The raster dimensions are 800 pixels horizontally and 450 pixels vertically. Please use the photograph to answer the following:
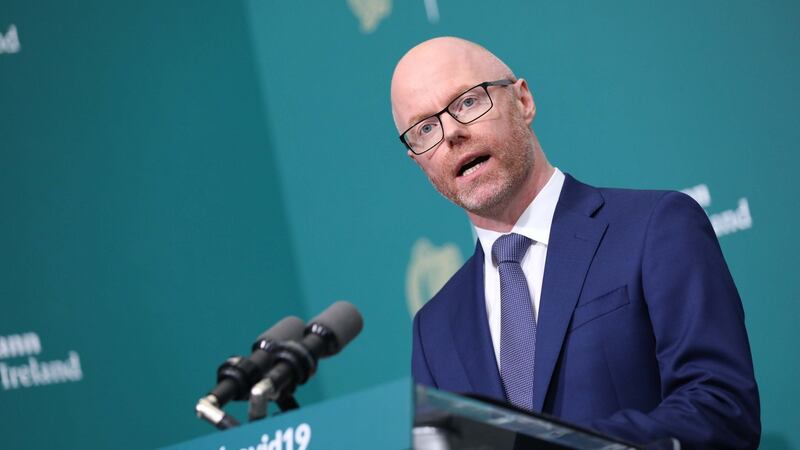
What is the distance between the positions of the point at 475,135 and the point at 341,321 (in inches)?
30.1

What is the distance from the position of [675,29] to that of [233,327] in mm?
1631

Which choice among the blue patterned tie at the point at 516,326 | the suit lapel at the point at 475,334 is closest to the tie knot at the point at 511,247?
the blue patterned tie at the point at 516,326

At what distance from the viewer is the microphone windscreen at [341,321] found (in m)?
1.55

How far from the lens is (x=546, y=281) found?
6.75 ft

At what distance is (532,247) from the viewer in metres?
2.19

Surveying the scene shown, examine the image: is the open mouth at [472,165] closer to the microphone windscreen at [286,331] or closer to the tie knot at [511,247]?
the tie knot at [511,247]

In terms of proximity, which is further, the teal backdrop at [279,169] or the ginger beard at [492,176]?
the teal backdrop at [279,169]

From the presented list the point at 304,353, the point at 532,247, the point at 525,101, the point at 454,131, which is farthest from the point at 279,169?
the point at 304,353

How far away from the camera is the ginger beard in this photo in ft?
7.23

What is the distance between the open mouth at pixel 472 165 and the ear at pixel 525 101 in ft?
0.60

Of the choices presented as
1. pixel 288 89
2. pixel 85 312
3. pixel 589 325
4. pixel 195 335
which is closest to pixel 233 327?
pixel 195 335

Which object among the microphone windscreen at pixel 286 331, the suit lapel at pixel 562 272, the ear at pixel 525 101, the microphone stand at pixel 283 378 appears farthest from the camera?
the ear at pixel 525 101

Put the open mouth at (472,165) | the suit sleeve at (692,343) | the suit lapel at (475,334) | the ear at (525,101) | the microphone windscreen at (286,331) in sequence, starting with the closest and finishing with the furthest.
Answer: the microphone windscreen at (286,331), the suit sleeve at (692,343), the suit lapel at (475,334), the open mouth at (472,165), the ear at (525,101)

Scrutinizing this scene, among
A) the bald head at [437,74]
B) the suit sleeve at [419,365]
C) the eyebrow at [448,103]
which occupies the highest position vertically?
the bald head at [437,74]
